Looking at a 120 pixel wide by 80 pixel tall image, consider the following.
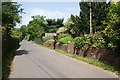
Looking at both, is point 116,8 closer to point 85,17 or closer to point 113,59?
point 113,59

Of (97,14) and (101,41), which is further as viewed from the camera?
(97,14)

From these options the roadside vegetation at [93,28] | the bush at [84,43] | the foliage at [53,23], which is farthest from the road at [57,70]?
the foliage at [53,23]

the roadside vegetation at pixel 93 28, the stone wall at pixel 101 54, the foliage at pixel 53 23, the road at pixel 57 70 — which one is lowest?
the road at pixel 57 70

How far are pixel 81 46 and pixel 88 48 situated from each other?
150 centimetres

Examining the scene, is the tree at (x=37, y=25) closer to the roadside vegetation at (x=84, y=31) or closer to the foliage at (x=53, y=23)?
the foliage at (x=53, y=23)

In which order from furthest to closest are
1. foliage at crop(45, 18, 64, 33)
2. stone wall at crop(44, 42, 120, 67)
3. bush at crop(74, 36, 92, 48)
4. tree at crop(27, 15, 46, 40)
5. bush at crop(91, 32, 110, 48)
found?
foliage at crop(45, 18, 64, 33), tree at crop(27, 15, 46, 40), bush at crop(74, 36, 92, 48), bush at crop(91, 32, 110, 48), stone wall at crop(44, 42, 120, 67)

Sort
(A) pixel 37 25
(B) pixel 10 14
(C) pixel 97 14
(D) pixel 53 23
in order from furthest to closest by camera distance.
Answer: (D) pixel 53 23 → (A) pixel 37 25 → (C) pixel 97 14 → (B) pixel 10 14

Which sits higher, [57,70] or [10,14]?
[10,14]

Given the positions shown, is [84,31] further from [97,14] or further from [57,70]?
[57,70]

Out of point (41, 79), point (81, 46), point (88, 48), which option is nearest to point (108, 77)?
point (41, 79)

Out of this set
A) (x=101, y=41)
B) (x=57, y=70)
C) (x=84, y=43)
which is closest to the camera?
(x=57, y=70)

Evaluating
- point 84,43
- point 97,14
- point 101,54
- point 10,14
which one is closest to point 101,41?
point 101,54

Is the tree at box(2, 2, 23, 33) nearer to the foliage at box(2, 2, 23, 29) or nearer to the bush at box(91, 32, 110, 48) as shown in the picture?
the foliage at box(2, 2, 23, 29)

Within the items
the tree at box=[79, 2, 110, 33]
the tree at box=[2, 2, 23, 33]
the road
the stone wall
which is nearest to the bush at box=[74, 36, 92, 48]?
the stone wall
